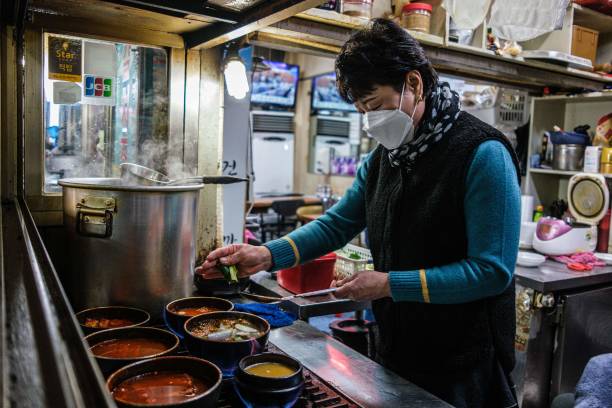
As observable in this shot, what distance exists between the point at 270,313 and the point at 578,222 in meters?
3.00

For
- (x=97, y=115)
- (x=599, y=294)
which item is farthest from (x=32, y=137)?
(x=599, y=294)

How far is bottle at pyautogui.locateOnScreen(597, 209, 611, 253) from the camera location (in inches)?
149

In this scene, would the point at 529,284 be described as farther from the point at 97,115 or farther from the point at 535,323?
the point at 97,115

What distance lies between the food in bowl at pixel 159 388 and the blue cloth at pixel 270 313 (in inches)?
26.0

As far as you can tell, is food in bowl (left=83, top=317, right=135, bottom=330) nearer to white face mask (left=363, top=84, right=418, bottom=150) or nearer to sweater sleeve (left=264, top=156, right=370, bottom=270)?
sweater sleeve (left=264, top=156, right=370, bottom=270)

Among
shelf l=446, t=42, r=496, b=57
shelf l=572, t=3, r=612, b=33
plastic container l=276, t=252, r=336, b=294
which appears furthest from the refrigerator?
plastic container l=276, t=252, r=336, b=294

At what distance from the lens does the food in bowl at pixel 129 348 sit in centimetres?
131

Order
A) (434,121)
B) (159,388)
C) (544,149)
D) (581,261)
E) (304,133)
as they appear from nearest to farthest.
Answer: (159,388), (434,121), (581,261), (544,149), (304,133)

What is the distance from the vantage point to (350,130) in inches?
349

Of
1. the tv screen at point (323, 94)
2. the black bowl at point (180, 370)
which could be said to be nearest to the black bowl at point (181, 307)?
the black bowl at point (180, 370)

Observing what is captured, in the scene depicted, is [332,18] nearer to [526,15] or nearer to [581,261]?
[526,15]

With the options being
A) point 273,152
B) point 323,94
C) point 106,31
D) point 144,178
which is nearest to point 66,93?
point 106,31

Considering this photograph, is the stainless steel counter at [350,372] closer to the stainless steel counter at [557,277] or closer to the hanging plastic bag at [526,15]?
the stainless steel counter at [557,277]

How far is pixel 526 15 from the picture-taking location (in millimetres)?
2811
